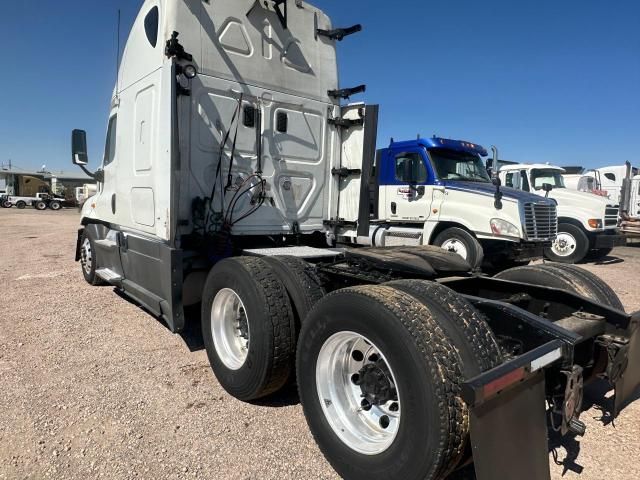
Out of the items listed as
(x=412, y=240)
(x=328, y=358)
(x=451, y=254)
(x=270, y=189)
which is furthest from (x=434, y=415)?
(x=412, y=240)

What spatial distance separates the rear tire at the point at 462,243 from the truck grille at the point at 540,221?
95 centimetres

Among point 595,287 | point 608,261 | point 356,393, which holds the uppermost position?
point 595,287

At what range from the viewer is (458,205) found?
28.2 feet

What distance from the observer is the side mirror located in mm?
6180

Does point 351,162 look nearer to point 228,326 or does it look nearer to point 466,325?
point 228,326

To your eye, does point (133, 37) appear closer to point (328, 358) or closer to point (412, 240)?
point (328, 358)

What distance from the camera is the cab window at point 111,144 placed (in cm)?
583

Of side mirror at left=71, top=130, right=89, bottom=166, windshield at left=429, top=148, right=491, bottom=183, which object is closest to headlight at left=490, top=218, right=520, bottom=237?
windshield at left=429, top=148, right=491, bottom=183

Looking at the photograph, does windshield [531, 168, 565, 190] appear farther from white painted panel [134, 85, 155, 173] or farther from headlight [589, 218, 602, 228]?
white painted panel [134, 85, 155, 173]

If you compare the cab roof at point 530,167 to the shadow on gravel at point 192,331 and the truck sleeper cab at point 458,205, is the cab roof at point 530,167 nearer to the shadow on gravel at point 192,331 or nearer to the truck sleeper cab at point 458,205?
the truck sleeper cab at point 458,205

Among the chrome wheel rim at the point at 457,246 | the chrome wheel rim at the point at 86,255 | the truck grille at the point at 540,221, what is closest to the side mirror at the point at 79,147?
the chrome wheel rim at the point at 86,255

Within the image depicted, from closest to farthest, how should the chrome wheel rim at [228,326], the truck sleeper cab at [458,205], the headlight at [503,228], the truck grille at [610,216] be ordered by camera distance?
1. the chrome wheel rim at [228,326]
2. the headlight at [503,228]
3. the truck sleeper cab at [458,205]
4. the truck grille at [610,216]

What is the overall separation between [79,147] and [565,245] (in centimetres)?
1174

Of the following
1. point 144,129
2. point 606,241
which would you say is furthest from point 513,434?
point 606,241
